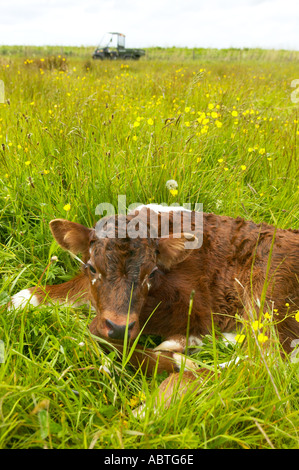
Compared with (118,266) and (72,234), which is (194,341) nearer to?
(118,266)

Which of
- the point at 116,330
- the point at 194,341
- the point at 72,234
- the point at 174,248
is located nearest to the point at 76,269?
the point at 72,234

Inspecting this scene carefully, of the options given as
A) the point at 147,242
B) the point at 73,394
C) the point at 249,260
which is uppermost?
the point at 147,242

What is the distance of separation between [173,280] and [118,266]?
0.69 m

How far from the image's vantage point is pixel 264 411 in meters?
1.87

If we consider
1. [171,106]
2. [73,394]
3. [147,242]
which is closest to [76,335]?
[73,394]

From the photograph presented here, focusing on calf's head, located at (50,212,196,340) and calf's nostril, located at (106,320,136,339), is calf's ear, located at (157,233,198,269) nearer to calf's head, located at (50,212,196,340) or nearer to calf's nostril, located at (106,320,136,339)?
calf's head, located at (50,212,196,340)

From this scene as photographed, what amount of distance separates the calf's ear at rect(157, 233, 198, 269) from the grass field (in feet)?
1.99

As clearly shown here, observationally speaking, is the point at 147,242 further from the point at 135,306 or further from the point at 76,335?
the point at 76,335

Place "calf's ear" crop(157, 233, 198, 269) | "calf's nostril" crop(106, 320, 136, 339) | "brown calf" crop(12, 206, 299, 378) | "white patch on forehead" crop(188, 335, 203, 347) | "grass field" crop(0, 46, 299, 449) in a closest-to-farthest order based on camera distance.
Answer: "grass field" crop(0, 46, 299, 449)
"calf's nostril" crop(106, 320, 136, 339)
"brown calf" crop(12, 206, 299, 378)
"calf's ear" crop(157, 233, 198, 269)
"white patch on forehead" crop(188, 335, 203, 347)

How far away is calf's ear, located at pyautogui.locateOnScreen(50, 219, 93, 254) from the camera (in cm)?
261

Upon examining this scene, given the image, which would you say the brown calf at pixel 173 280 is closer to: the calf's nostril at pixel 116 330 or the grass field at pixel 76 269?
the calf's nostril at pixel 116 330

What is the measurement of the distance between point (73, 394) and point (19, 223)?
194cm

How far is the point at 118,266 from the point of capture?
2322 millimetres

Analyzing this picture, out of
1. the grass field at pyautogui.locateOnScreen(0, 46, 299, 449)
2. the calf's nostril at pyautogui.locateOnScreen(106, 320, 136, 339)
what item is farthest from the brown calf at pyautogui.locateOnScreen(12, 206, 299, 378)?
the grass field at pyautogui.locateOnScreen(0, 46, 299, 449)
